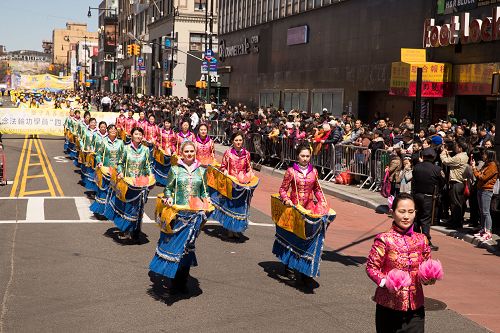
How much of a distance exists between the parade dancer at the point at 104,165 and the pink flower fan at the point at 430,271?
30.4ft

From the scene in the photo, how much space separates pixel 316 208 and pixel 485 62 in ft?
60.7

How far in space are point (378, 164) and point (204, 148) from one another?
554 centimetres

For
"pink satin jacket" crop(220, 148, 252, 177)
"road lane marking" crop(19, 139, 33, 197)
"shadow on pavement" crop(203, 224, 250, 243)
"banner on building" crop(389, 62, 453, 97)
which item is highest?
"banner on building" crop(389, 62, 453, 97)

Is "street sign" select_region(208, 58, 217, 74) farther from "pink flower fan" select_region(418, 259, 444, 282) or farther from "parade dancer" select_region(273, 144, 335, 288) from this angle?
"pink flower fan" select_region(418, 259, 444, 282)

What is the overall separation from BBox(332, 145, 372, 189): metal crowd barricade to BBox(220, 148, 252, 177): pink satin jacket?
731 cm

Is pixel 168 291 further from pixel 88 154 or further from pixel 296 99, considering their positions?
pixel 296 99

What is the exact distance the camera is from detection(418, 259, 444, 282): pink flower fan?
18.8 ft

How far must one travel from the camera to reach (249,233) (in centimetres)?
1428

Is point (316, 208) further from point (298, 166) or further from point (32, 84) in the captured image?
point (32, 84)

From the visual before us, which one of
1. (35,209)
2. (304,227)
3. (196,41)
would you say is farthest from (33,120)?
(196,41)

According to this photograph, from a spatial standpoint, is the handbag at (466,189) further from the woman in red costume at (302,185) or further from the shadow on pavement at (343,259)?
the woman in red costume at (302,185)

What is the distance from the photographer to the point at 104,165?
1549 cm

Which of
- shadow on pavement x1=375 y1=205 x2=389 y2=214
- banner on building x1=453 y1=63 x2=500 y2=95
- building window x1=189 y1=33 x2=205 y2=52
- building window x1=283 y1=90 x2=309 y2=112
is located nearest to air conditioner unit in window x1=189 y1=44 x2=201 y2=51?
building window x1=189 y1=33 x2=205 y2=52

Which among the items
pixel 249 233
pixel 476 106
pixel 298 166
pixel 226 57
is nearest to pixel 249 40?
pixel 226 57
